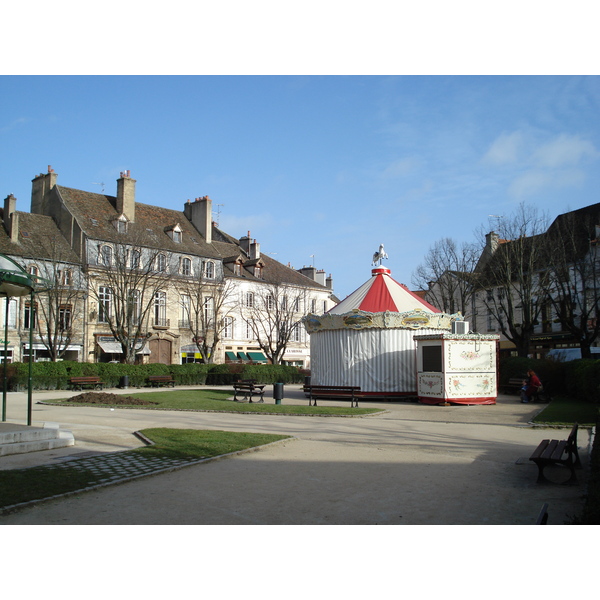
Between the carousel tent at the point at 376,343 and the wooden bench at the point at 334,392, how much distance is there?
3.02 ft

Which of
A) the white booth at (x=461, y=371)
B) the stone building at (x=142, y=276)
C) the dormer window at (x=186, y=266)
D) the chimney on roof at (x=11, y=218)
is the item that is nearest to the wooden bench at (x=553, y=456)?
the white booth at (x=461, y=371)

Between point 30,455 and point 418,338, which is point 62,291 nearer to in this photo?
point 418,338

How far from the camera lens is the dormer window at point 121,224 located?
42969 millimetres

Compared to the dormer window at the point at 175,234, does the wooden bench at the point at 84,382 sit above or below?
below

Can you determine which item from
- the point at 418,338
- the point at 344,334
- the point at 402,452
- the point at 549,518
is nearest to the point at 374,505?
the point at 549,518

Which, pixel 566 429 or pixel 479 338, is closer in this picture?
pixel 566 429

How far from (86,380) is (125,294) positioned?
331 inches

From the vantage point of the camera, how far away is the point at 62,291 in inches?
1425

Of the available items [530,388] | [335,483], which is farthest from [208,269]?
[335,483]

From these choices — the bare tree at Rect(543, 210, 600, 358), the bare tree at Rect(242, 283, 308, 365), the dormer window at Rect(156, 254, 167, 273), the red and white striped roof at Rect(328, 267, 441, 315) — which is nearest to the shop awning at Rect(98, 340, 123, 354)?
the dormer window at Rect(156, 254, 167, 273)

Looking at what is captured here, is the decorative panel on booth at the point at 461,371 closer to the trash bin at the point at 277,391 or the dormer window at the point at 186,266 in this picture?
the trash bin at the point at 277,391

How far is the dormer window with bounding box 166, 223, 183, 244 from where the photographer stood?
4628 centimetres

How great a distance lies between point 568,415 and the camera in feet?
54.4

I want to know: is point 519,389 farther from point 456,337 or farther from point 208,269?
point 208,269
